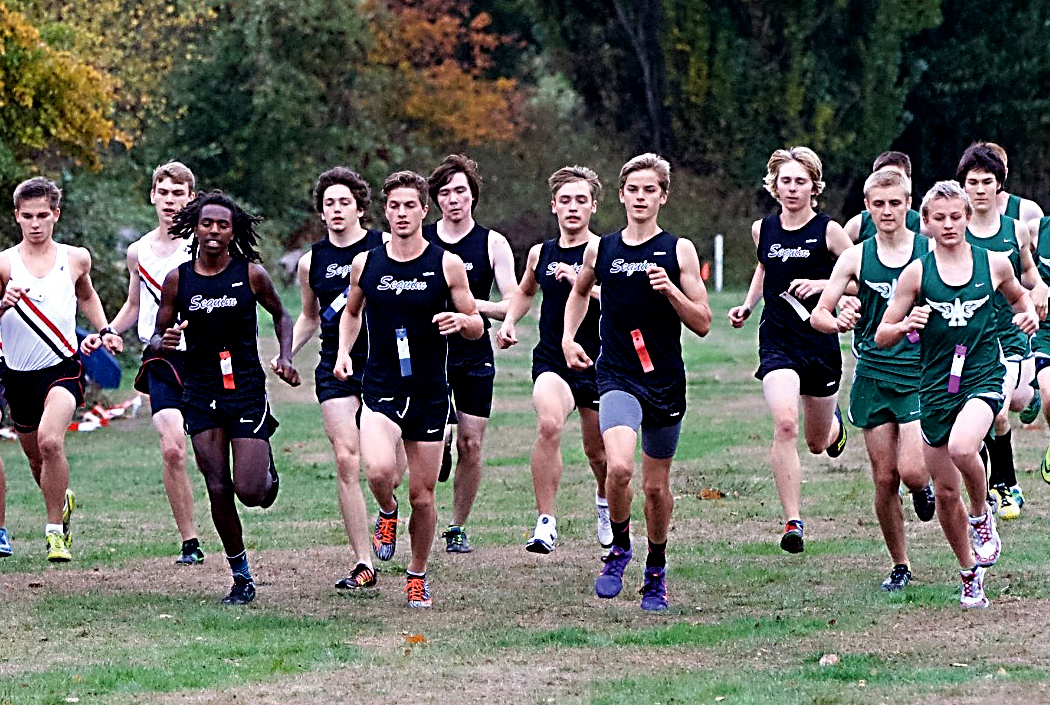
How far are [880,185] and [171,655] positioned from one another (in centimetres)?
447

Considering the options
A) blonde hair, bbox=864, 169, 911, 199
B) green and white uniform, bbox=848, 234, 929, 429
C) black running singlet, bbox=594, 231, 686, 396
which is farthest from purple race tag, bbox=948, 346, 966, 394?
black running singlet, bbox=594, 231, 686, 396

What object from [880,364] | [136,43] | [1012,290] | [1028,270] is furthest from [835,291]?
[136,43]

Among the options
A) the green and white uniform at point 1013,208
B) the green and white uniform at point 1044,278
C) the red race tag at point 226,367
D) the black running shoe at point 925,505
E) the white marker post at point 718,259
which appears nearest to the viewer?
the red race tag at point 226,367

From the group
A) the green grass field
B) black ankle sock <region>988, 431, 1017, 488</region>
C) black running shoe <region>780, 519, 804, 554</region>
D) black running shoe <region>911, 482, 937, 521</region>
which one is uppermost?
black ankle sock <region>988, 431, 1017, 488</region>

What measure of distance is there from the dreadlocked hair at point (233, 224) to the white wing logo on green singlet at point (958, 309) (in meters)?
3.56

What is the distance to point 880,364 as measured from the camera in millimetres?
9844

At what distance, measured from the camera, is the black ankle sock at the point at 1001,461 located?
12.4m

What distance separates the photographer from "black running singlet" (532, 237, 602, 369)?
434 inches

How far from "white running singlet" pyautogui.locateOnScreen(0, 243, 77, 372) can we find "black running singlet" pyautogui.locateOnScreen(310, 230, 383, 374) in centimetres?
155

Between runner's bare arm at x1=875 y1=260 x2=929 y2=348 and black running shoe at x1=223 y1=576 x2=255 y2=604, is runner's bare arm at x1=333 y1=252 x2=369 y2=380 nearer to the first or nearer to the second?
black running shoe at x1=223 y1=576 x2=255 y2=604

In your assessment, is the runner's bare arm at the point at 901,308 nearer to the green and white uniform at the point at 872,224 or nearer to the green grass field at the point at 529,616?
the green grass field at the point at 529,616

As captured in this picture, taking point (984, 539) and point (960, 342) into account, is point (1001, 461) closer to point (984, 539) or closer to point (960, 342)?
point (984, 539)

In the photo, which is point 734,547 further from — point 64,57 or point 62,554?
point 64,57

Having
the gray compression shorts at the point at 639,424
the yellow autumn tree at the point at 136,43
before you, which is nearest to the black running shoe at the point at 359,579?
the gray compression shorts at the point at 639,424
